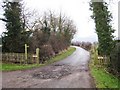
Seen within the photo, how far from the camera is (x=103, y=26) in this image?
2230 centimetres

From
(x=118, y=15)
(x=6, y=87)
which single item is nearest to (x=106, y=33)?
(x=118, y=15)

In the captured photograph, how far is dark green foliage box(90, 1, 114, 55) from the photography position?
21.7 metres

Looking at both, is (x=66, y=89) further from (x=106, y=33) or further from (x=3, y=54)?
(x=3, y=54)

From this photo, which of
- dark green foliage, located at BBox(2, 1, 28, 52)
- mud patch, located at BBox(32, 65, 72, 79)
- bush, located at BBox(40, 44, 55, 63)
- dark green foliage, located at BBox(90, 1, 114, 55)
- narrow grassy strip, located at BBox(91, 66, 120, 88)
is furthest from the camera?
dark green foliage, located at BBox(2, 1, 28, 52)

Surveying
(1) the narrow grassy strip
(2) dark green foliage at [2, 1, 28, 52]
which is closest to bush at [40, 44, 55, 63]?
(2) dark green foliage at [2, 1, 28, 52]

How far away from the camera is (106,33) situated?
71.9ft

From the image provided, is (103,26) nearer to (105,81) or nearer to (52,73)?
(52,73)

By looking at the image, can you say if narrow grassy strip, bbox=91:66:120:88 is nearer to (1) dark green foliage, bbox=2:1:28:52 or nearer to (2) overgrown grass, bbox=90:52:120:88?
(2) overgrown grass, bbox=90:52:120:88

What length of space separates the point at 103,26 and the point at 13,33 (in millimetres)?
9955

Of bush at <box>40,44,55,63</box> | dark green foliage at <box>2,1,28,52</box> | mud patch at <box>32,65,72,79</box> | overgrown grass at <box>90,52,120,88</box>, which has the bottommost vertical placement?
overgrown grass at <box>90,52,120,88</box>

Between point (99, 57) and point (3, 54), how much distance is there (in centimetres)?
1034

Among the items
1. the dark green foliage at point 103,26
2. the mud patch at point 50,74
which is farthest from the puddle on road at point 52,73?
the dark green foliage at point 103,26

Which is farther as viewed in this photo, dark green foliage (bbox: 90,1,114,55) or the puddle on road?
dark green foliage (bbox: 90,1,114,55)

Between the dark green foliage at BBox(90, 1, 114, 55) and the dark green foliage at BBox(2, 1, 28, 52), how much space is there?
8.24 metres
